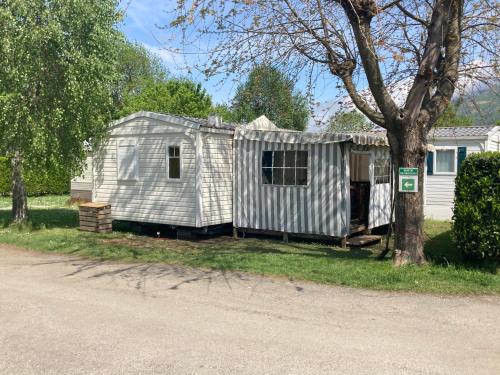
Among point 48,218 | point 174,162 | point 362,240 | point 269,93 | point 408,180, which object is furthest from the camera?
point 48,218

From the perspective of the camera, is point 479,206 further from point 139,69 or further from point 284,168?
point 139,69

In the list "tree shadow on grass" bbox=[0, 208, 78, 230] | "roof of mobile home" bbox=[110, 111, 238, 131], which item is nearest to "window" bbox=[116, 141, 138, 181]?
"roof of mobile home" bbox=[110, 111, 238, 131]

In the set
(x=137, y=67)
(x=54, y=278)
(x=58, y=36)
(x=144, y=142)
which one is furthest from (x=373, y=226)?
(x=137, y=67)

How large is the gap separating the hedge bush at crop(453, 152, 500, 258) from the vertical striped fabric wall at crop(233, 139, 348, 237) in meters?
3.36

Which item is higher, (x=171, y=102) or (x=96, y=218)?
(x=171, y=102)

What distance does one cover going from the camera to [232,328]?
5504 millimetres

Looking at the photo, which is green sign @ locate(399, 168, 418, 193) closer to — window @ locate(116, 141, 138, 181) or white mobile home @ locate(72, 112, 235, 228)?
white mobile home @ locate(72, 112, 235, 228)

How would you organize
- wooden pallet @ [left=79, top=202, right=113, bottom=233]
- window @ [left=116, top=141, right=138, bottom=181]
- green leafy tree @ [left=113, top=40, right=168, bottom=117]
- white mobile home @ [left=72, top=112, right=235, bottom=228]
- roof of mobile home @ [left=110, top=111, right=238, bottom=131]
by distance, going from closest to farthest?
1. roof of mobile home @ [left=110, top=111, right=238, bottom=131]
2. white mobile home @ [left=72, top=112, right=235, bottom=228]
3. wooden pallet @ [left=79, top=202, right=113, bottom=233]
4. window @ [left=116, top=141, right=138, bottom=181]
5. green leafy tree @ [left=113, top=40, right=168, bottom=117]

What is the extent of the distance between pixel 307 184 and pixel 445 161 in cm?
877

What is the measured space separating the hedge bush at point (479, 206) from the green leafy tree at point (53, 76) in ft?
27.9

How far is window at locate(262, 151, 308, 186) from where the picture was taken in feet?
38.6

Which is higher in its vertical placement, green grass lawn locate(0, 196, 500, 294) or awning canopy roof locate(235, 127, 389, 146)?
awning canopy roof locate(235, 127, 389, 146)

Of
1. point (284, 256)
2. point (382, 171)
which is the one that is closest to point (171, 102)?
point (382, 171)

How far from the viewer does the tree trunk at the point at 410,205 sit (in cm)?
843
